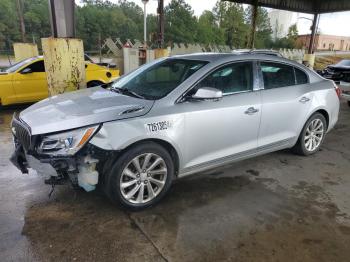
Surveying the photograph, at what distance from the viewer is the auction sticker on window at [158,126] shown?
3236 millimetres

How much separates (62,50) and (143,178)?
13.0 feet

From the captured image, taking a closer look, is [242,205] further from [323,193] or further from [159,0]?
[159,0]

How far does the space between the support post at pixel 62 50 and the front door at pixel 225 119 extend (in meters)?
3.66

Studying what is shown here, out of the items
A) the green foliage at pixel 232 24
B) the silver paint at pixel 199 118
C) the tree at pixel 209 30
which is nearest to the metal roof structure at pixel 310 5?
the silver paint at pixel 199 118

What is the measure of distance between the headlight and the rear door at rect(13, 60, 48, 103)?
219 inches

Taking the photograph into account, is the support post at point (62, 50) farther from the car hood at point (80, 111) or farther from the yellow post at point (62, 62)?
the car hood at point (80, 111)

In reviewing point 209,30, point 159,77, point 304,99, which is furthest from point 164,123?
point 209,30

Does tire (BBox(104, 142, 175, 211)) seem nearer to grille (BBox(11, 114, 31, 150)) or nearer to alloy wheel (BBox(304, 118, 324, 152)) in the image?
grille (BBox(11, 114, 31, 150))

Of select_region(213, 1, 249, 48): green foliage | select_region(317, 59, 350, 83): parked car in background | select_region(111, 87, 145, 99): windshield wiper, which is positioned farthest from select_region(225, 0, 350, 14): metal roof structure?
select_region(213, 1, 249, 48): green foliage

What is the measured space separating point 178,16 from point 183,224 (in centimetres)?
5332

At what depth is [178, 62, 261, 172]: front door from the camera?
3.58 meters

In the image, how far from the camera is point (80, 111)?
10.8 feet

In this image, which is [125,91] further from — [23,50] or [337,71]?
[337,71]

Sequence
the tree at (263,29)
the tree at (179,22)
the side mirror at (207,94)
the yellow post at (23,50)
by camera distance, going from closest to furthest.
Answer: the side mirror at (207,94) → the yellow post at (23,50) → the tree at (179,22) → the tree at (263,29)
